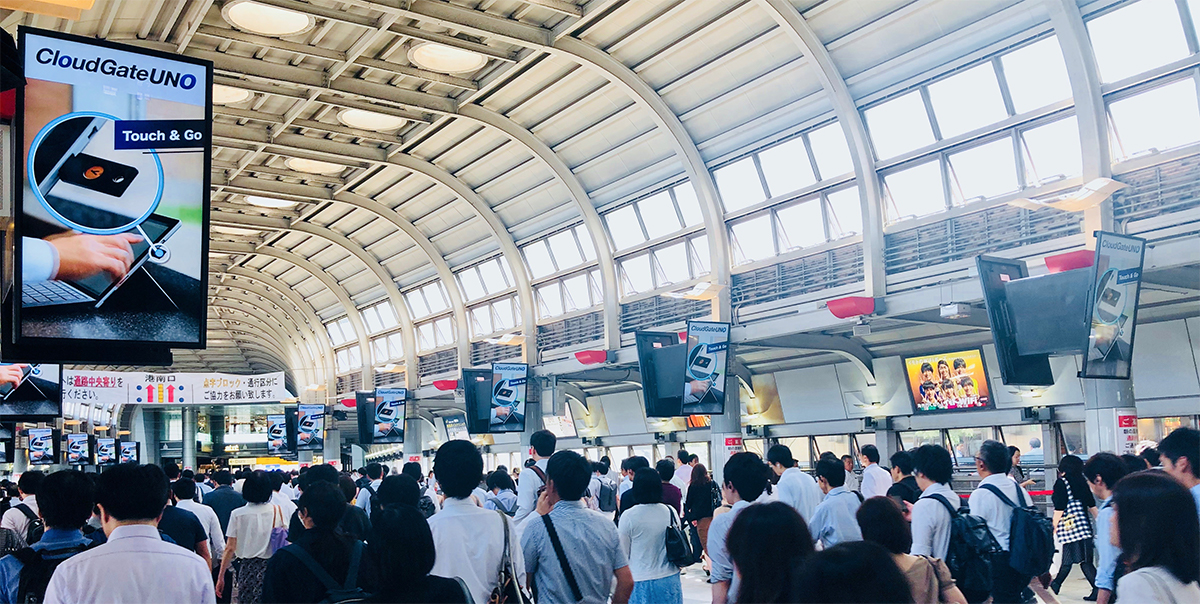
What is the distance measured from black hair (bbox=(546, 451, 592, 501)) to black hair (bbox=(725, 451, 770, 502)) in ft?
3.85

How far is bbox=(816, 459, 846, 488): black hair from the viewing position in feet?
23.8

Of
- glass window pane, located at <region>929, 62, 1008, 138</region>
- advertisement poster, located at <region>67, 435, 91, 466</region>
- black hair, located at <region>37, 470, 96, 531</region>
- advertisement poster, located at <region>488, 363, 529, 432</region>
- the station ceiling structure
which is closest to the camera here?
black hair, located at <region>37, 470, 96, 531</region>

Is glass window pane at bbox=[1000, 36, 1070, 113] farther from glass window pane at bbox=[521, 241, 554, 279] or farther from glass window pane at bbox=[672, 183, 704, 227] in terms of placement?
glass window pane at bbox=[521, 241, 554, 279]

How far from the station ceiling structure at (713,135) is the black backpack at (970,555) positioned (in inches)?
353

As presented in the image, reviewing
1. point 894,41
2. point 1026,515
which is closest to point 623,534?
point 1026,515

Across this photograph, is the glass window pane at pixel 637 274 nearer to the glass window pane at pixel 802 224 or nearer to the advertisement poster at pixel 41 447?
the glass window pane at pixel 802 224

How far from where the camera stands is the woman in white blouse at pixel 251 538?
7723mm

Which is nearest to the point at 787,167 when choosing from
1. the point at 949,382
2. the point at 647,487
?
the point at 949,382

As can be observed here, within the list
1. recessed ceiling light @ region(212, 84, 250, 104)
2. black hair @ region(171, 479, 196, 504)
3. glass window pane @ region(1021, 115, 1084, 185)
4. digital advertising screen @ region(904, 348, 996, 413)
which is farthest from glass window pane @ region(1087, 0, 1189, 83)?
recessed ceiling light @ region(212, 84, 250, 104)

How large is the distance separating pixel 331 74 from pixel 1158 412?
17.0 meters

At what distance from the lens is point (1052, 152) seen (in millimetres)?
16078

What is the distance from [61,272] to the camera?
4.69 metres

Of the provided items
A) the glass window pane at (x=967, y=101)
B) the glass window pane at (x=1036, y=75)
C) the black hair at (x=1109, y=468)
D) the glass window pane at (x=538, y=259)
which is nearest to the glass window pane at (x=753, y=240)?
the glass window pane at (x=967, y=101)

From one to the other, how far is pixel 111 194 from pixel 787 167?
677 inches
